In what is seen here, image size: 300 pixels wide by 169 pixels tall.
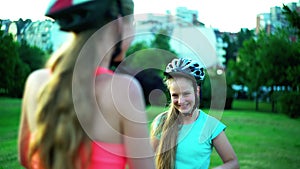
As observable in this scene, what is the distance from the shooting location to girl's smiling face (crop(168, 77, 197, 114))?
1.93m

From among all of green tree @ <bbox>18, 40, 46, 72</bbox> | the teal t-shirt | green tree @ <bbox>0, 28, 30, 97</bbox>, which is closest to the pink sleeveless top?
the teal t-shirt

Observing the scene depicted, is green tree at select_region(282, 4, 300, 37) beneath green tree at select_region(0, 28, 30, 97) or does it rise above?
above

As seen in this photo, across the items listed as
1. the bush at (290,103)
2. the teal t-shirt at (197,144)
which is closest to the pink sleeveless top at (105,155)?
the teal t-shirt at (197,144)

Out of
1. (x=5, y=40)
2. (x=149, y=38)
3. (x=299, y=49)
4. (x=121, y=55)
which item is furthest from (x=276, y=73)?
(x=121, y=55)

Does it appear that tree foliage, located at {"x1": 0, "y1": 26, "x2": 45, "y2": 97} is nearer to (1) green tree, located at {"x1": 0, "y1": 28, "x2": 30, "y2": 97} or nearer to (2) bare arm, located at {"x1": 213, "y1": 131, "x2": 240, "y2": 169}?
(1) green tree, located at {"x1": 0, "y1": 28, "x2": 30, "y2": 97}

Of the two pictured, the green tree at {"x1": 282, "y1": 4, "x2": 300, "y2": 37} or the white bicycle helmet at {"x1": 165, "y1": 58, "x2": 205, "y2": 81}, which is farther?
the green tree at {"x1": 282, "y1": 4, "x2": 300, "y2": 37}

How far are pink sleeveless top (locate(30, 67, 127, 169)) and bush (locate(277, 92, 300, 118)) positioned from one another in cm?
694

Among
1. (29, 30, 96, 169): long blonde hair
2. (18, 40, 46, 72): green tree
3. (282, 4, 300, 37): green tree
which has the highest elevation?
(282, 4, 300, 37): green tree

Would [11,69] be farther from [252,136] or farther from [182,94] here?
[252,136]

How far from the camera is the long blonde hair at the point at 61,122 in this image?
0.83 meters

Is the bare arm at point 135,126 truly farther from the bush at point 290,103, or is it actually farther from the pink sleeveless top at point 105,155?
the bush at point 290,103

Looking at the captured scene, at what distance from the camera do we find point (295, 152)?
6.44 meters

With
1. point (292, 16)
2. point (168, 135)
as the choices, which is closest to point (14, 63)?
point (168, 135)

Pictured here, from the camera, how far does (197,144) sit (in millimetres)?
1905
